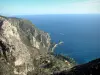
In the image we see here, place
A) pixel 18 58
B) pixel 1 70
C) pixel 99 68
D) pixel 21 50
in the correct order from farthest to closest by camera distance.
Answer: pixel 21 50 < pixel 18 58 < pixel 1 70 < pixel 99 68

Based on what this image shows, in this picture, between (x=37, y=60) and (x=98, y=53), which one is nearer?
(x=37, y=60)

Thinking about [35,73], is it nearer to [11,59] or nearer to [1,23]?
[11,59]

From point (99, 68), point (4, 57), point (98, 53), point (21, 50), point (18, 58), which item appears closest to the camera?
point (99, 68)

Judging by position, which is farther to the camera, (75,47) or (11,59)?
(75,47)

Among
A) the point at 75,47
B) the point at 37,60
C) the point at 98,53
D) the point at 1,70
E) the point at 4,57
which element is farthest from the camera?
the point at 75,47

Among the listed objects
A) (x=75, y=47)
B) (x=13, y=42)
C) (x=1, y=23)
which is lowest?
(x=75, y=47)

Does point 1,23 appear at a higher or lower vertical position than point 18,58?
higher

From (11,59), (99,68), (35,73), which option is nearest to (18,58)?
(11,59)

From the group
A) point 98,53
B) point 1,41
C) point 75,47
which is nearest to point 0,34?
point 1,41

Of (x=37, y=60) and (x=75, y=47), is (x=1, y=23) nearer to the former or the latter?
(x=37, y=60)
